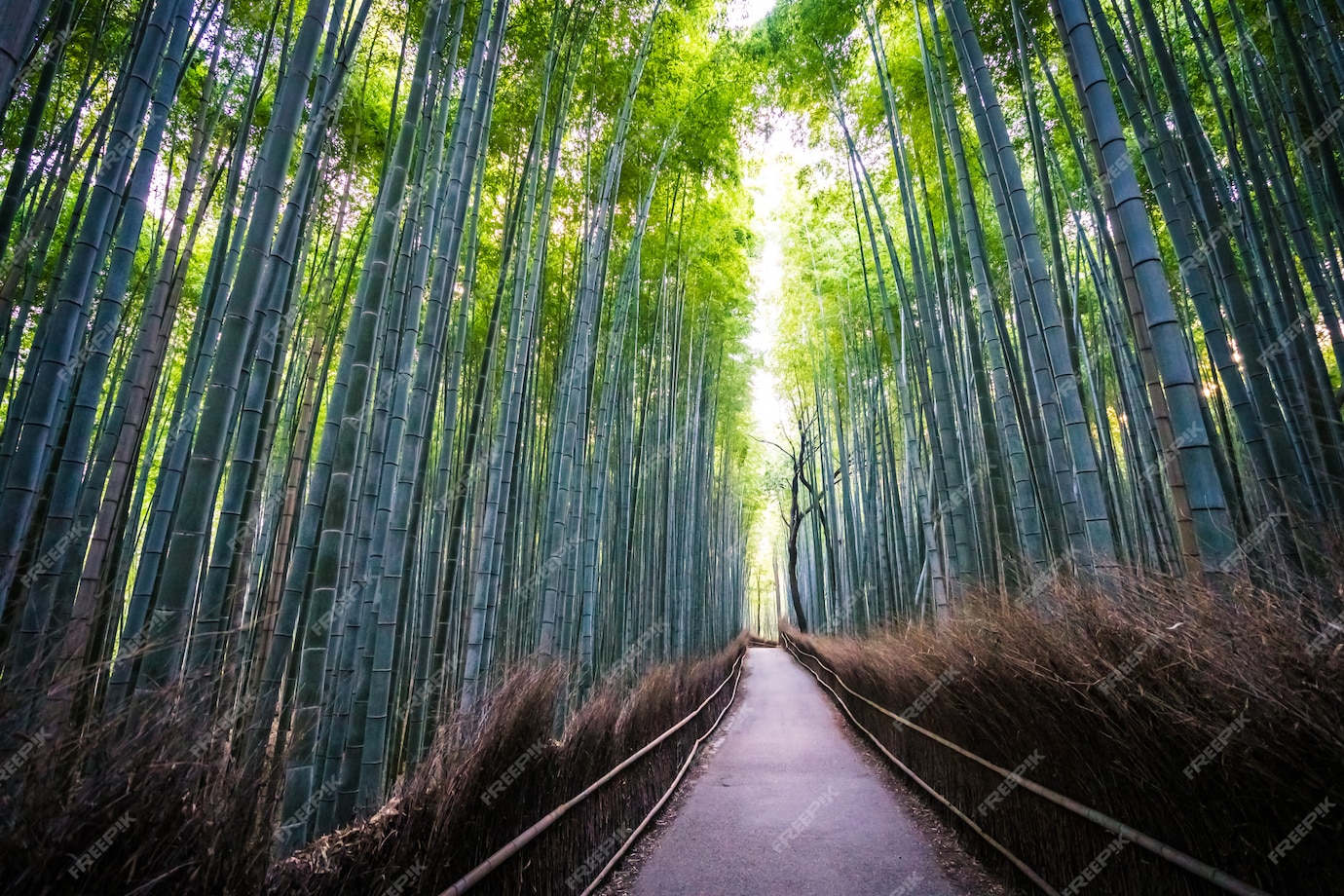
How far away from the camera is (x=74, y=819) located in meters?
0.75

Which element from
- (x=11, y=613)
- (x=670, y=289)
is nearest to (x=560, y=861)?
(x=11, y=613)

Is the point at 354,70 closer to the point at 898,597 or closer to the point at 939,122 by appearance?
the point at 939,122

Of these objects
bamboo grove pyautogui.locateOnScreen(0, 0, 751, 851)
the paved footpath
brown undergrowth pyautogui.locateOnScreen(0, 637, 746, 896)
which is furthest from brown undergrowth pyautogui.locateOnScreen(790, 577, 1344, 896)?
bamboo grove pyautogui.locateOnScreen(0, 0, 751, 851)

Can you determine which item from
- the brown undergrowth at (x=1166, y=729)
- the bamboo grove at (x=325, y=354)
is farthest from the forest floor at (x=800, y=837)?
the bamboo grove at (x=325, y=354)

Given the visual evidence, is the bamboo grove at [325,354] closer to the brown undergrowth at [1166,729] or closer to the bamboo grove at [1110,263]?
the bamboo grove at [1110,263]

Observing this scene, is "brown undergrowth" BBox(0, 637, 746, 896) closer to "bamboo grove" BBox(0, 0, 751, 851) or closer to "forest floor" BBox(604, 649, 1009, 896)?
"bamboo grove" BBox(0, 0, 751, 851)

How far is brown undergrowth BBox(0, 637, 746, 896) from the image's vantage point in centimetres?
75

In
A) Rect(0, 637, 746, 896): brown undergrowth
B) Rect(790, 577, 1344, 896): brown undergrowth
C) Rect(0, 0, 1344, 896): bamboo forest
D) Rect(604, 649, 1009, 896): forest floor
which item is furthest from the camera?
Rect(604, 649, 1009, 896): forest floor

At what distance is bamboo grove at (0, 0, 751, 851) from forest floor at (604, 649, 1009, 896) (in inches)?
44.7

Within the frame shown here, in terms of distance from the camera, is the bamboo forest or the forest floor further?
the forest floor

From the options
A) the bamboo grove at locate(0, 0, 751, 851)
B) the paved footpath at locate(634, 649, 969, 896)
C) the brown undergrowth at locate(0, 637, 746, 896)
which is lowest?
the paved footpath at locate(634, 649, 969, 896)

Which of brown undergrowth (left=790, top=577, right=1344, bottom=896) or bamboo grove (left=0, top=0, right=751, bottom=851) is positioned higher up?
bamboo grove (left=0, top=0, right=751, bottom=851)

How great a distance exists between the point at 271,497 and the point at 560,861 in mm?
4328

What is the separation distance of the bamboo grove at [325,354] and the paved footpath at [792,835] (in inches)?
46.0
